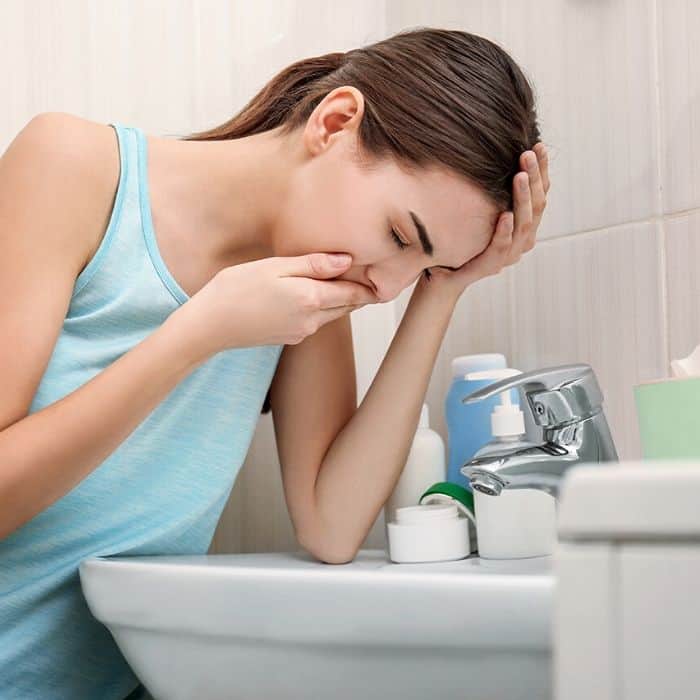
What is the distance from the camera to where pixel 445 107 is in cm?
93

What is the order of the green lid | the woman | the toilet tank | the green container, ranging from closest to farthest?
the toilet tank < the green container < the woman < the green lid

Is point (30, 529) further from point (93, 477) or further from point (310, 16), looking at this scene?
point (310, 16)

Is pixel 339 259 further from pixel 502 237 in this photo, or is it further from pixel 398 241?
pixel 502 237

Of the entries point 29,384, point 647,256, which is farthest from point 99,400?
point 647,256

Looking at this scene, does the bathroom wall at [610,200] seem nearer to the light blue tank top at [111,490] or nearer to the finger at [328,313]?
the finger at [328,313]

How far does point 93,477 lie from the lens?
0.98 m

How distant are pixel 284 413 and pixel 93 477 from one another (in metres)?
0.25

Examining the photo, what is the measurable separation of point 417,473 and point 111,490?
35 cm

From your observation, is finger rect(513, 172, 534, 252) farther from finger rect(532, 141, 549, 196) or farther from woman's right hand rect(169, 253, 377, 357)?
woman's right hand rect(169, 253, 377, 357)

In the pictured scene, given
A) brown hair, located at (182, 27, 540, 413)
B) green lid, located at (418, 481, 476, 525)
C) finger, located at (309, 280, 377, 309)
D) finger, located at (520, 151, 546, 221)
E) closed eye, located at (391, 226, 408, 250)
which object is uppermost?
brown hair, located at (182, 27, 540, 413)

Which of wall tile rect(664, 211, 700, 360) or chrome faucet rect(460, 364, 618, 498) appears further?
wall tile rect(664, 211, 700, 360)

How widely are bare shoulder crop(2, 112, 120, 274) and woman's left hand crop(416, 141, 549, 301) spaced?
354mm

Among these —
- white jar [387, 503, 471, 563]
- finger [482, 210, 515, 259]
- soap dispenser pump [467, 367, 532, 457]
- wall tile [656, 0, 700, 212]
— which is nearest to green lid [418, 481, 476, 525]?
white jar [387, 503, 471, 563]

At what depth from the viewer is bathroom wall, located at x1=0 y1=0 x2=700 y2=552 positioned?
3.34 feet
